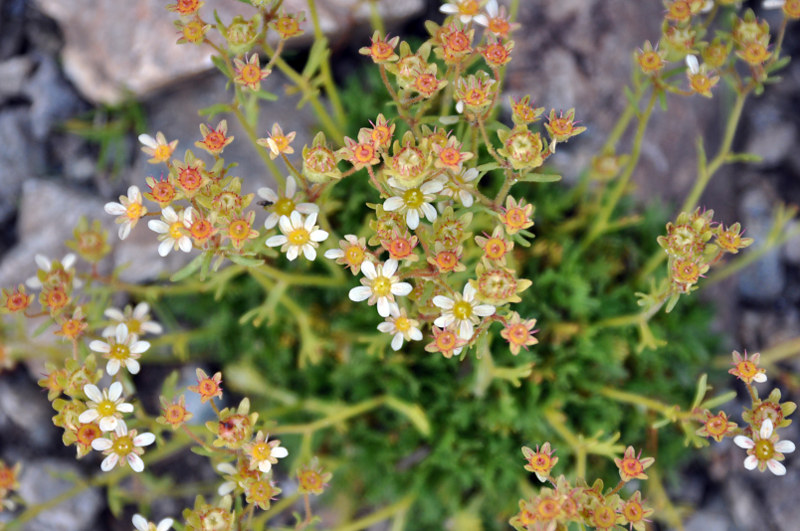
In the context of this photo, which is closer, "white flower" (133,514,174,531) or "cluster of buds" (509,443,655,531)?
"cluster of buds" (509,443,655,531)

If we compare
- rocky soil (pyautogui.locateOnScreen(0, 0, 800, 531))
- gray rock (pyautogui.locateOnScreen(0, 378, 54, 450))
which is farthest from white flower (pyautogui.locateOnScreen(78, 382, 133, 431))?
gray rock (pyautogui.locateOnScreen(0, 378, 54, 450))

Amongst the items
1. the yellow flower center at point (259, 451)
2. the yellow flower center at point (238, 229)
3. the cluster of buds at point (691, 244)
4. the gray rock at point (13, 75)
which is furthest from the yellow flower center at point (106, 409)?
the gray rock at point (13, 75)

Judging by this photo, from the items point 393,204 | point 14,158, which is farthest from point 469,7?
point 14,158

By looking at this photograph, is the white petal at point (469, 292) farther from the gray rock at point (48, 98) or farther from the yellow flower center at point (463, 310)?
the gray rock at point (48, 98)

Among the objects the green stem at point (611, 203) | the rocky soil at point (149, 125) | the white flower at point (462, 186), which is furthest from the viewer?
the rocky soil at point (149, 125)

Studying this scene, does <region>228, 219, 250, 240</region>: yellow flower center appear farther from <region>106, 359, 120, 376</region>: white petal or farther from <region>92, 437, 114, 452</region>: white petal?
<region>92, 437, 114, 452</region>: white petal

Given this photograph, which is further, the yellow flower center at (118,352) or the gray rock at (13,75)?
the gray rock at (13,75)

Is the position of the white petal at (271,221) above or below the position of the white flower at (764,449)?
above
